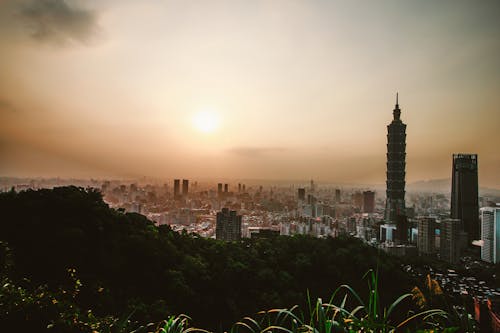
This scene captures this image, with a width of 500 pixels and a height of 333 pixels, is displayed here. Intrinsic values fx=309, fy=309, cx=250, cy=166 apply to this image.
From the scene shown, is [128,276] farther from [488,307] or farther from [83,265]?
[488,307]

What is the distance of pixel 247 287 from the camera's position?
5258mm

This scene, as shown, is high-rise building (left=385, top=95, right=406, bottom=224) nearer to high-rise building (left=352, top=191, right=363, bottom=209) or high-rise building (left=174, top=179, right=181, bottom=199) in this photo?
high-rise building (left=352, top=191, right=363, bottom=209)

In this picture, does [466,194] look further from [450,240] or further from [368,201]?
[368,201]

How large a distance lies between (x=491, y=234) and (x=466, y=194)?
3.21 m

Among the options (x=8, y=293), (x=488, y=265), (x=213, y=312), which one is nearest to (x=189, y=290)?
(x=213, y=312)

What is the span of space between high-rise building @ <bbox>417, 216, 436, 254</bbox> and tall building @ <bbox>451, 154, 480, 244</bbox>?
2.52ft

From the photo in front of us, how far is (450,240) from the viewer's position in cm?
957

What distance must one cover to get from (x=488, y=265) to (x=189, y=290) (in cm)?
722

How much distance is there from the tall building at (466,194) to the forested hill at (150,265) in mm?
5320

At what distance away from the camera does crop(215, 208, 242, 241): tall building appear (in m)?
9.93

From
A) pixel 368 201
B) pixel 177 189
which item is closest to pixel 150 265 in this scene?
pixel 177 189

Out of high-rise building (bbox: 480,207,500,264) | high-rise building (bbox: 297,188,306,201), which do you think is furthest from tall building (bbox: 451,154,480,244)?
high-rise building (bbox: 297,188,306,201)

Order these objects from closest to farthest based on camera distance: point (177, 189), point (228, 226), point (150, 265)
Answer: point (150, 265) → point (228, 226) → point (177, 189)

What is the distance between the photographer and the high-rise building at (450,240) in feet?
30.9
